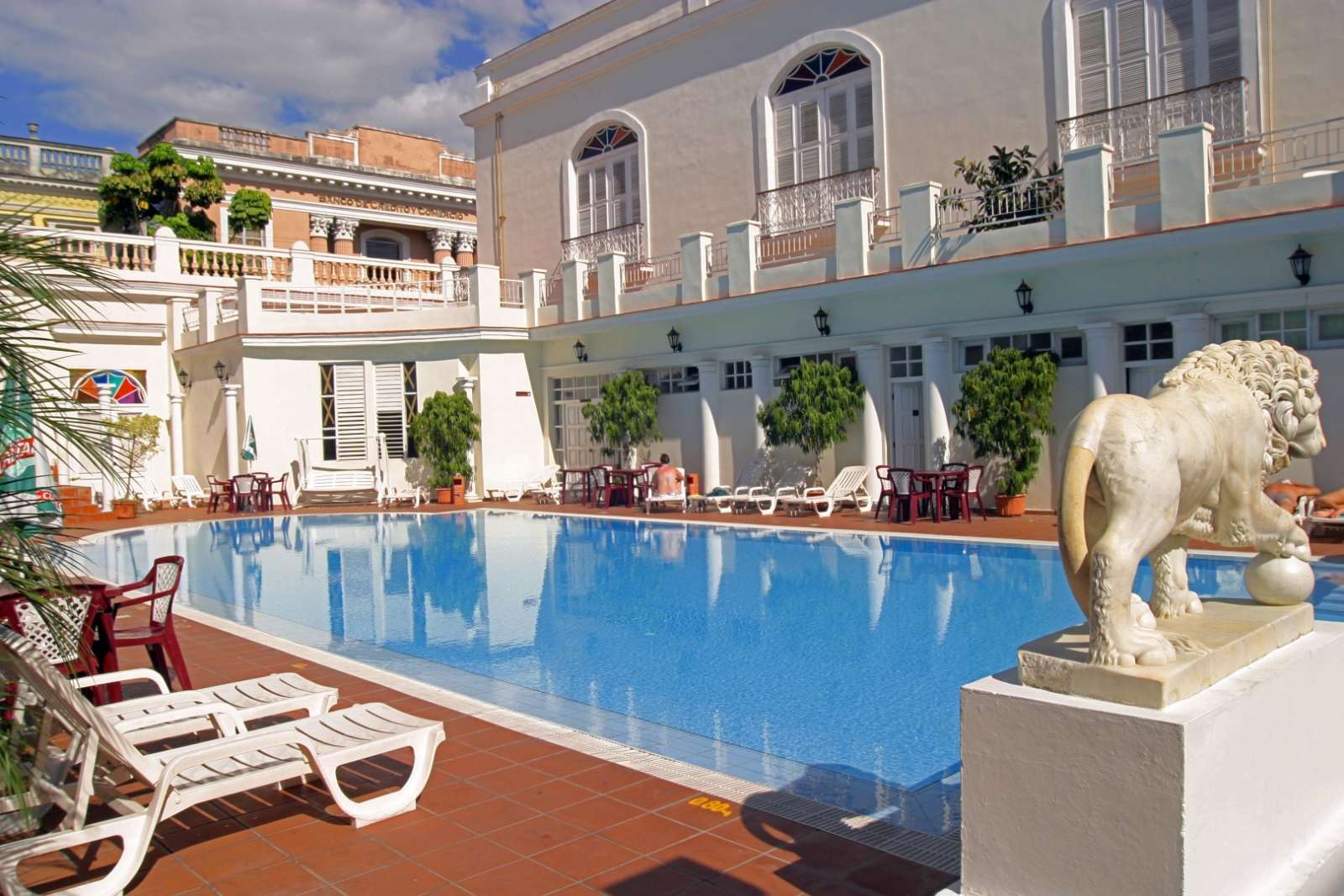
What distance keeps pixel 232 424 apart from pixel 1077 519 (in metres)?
21.6

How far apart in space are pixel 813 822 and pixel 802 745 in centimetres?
148

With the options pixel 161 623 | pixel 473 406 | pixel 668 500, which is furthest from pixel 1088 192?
pixel 473 406

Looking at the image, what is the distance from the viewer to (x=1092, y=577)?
2.99 m

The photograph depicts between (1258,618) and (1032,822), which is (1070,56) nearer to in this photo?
(1258,618)

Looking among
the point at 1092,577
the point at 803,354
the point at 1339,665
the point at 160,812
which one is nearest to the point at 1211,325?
the point at 803,354

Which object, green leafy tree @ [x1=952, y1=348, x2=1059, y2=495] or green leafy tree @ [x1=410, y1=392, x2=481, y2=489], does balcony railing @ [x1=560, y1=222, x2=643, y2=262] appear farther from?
green leafy tree @ [x1=952, y1=348, x2=1059, y2=495]

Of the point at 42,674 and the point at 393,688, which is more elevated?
the point at 42,674

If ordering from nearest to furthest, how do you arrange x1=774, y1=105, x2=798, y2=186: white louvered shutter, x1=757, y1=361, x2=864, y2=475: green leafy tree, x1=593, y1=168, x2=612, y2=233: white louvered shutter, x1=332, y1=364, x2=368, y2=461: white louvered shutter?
x1=757, y1=361, x2=864, y2=475: green leafy tree → x1=774, y1=105, x2=798, y2=186: white louvered shutter → x1=332, y1=364, x2=368, y2=461: white louvered shutter → x1=593, y1=168, x2=612, y2=233: white louvered shutter

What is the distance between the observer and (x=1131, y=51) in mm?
15422

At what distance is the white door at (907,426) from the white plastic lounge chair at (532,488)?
7442 millimetres

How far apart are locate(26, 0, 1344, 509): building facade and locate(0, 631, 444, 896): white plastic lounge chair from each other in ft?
38.0

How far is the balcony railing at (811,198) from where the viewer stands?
→ 18234 millimetres

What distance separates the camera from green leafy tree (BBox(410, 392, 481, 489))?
2144 centimetres

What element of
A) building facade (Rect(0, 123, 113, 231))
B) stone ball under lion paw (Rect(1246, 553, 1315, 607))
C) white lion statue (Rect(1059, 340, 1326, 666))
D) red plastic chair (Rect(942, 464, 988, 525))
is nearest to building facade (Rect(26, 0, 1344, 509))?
red plastic chair (Rect(942, 464, 988, 525))
